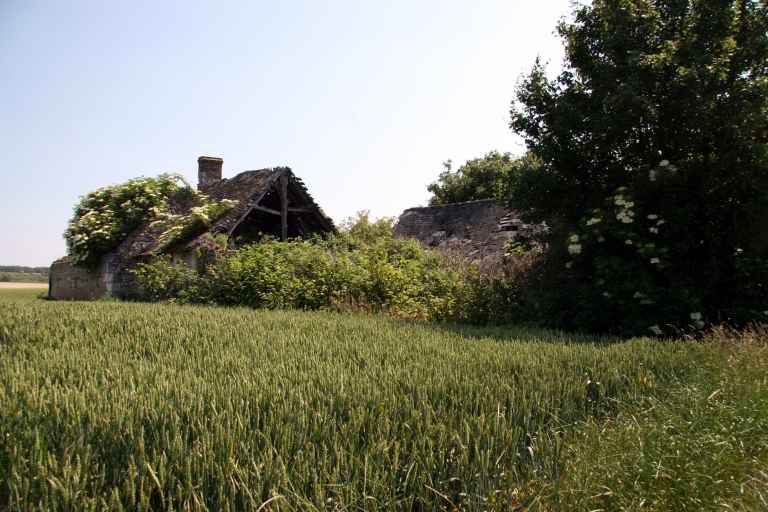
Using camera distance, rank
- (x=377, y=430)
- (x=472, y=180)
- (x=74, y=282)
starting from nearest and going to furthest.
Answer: (x=377, y=430) → (x=74, y=282) → (x=472, y=180)

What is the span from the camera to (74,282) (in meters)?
19.8

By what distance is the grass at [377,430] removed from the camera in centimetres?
211

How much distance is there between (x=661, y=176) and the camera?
7.79 meters

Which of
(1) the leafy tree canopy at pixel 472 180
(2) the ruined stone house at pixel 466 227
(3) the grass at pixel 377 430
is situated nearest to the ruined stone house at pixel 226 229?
(2) the ruined stone house at pixel 466 227

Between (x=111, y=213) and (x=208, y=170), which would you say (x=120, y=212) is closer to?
(x=111, y=213)

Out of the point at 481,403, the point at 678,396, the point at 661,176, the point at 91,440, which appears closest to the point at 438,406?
the point at 481,403

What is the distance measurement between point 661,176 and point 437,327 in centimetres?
424

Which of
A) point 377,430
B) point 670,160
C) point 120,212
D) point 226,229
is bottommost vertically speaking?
point 377,430

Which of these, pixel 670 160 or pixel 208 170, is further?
pixel 208 170

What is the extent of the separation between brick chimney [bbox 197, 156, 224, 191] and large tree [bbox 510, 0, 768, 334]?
16.8 m

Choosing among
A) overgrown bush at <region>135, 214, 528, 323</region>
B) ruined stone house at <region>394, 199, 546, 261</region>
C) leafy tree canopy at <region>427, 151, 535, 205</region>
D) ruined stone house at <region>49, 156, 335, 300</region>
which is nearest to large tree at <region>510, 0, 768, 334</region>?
overgrown bush at <region>135, 214, 528, 323</region>

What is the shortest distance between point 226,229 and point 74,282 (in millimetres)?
8883

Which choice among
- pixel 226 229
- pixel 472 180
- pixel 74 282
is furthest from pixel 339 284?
pixel 472 180

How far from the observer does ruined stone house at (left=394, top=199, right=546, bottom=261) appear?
17.0 meters
